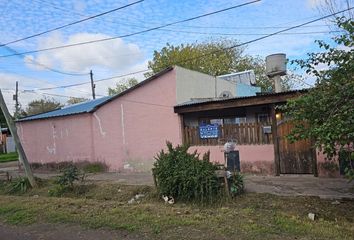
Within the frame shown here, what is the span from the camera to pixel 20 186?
1462 cm

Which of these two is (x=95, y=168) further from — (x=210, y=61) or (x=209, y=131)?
(x=210, y=61)

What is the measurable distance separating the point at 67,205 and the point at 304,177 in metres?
7.46

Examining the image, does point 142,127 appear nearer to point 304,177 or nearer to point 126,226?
point 304,177

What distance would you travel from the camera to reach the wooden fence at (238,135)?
14.8m

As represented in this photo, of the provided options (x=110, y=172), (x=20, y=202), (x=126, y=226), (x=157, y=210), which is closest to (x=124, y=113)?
(x=110, y=172)

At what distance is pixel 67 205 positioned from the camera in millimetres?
10234

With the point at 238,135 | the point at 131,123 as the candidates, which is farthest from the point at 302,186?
the point at 131,123

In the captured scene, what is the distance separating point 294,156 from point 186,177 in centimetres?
561

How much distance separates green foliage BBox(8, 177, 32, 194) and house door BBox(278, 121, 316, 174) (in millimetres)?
9038

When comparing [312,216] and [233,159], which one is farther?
[233,159]

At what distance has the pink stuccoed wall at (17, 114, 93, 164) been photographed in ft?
68.4

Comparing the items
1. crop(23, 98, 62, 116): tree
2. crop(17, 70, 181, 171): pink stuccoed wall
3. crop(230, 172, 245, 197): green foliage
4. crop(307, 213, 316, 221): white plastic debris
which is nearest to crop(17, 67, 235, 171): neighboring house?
crop(17, 70, 181, 171): pink stuccoed wall

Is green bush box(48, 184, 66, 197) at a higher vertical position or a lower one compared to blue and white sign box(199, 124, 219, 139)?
lower

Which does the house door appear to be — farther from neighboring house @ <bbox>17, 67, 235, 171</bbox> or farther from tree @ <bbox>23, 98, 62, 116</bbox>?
tree @ <bbox>23, 98, 62, 116</bbox>
